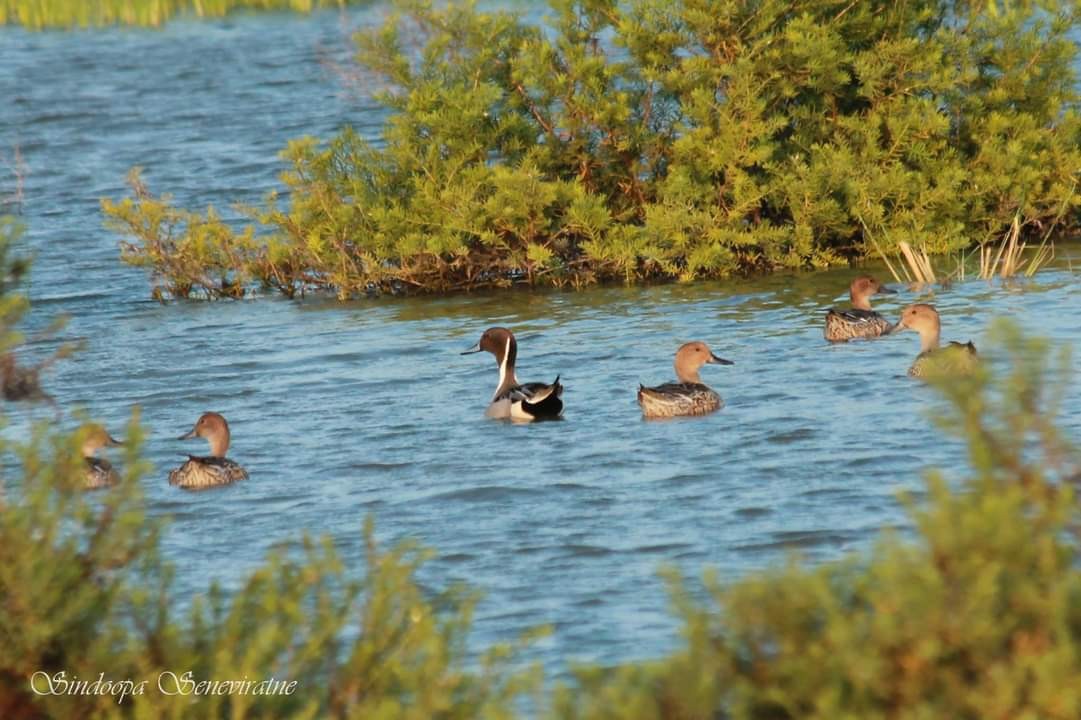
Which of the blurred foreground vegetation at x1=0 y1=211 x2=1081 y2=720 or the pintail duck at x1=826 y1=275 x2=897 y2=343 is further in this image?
the pintail duck at x1=826 y1=275 x2=897 y2=343

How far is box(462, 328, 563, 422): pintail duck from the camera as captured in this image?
11812mm

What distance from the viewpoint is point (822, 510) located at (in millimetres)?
9219

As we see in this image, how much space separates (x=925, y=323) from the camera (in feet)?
42.5

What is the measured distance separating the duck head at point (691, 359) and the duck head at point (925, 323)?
1.46 metres

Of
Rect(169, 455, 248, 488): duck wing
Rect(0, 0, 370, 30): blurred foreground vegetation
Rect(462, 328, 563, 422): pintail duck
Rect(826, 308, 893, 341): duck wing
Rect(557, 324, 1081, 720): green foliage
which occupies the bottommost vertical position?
Rect(169, 455, 248, 488): duck wing

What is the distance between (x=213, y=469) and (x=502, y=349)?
304 centimetres

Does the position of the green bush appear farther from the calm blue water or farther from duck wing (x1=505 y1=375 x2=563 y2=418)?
duck wing (x1=505 y1=375 x2=563 y2=418)

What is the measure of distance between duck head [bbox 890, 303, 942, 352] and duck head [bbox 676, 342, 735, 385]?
1465 mm

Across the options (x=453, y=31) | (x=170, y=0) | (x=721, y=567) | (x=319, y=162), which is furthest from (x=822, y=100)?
(x=170, y=0)

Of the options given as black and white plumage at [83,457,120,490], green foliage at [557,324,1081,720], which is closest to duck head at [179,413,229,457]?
black and white plumage at [83,457,120,490]

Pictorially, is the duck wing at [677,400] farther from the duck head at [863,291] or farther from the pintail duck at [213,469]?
the duck head at [863,291]

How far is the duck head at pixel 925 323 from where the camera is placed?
42.1 feet

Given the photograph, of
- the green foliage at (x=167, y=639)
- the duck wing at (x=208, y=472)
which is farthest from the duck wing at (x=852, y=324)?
the green foliage at (x=167, y=639)

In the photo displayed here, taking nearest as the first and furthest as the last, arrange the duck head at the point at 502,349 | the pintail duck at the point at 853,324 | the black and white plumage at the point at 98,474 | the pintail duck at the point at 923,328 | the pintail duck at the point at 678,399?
the black and white plumage at the point at 98,474
the pintail duck at the point at 678,399
the pintail duck at the point at 923,328
the duck head at the point at 502,349
the pintail duck at the point at 853,324
